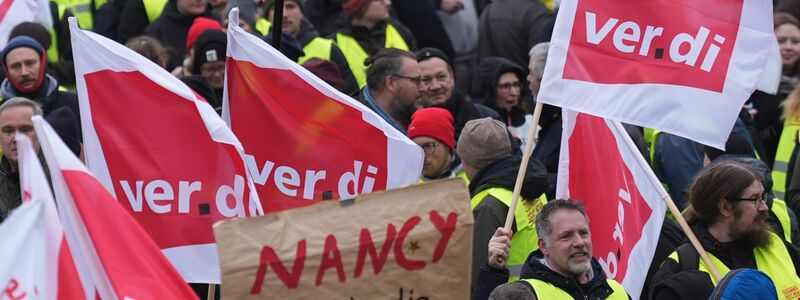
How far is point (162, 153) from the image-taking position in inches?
302

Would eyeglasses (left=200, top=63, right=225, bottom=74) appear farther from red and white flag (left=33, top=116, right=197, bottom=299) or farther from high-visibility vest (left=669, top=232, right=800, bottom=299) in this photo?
red and white flag (left=33, top=116, right=197, bottom=299)

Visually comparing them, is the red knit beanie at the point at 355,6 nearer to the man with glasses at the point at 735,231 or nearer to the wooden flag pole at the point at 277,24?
the wooden flag pole at the point at 277,24

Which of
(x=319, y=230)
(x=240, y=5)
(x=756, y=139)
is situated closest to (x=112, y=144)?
(x=319, y=230)

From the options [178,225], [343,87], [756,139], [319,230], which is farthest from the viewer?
[756,139]

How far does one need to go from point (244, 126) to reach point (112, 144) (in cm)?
73

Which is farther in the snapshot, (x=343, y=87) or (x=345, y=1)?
(x=345, y=1)

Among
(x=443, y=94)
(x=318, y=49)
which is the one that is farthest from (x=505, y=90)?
(x=318, y=49)

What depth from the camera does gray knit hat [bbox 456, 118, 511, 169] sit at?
8820 millimetres

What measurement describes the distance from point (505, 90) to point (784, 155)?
182 centimetres

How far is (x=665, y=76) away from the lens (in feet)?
26.1

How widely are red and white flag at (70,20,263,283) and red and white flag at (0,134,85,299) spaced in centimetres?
147

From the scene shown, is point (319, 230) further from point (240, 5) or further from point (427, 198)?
point (240, 5)

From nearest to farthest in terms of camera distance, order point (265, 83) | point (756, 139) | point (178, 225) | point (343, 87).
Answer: point (178, 225), point (265, 83), point (343, 87), point (756, 139)

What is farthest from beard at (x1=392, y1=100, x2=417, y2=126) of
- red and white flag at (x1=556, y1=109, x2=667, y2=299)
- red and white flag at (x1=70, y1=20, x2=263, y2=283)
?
red and white flag at (x1=70, y1=20, x2=263, y2=283)
